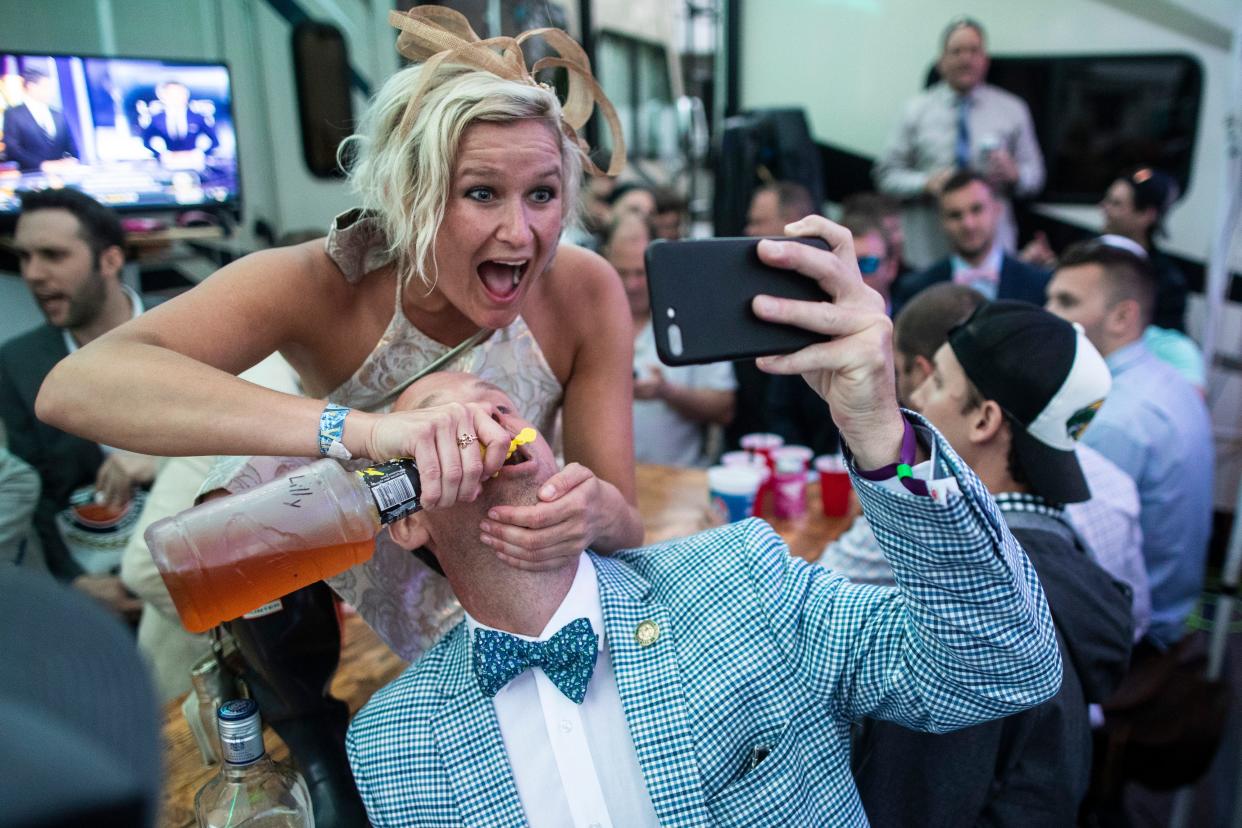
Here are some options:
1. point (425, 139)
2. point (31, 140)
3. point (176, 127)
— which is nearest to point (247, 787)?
point (425, 139)

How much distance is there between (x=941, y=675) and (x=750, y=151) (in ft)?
13.9

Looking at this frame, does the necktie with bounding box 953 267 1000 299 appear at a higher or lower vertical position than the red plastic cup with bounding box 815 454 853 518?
higher

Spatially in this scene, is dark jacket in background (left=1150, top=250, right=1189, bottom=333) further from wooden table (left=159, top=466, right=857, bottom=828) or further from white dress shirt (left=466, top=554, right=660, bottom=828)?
white dress shirt (left=466, top=554, right=660, bottom=828)

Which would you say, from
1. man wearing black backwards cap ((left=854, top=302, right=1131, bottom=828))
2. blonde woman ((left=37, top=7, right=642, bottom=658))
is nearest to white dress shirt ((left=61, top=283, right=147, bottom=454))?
blonde woman ((left=37, top=7, right=642, bottom=658))

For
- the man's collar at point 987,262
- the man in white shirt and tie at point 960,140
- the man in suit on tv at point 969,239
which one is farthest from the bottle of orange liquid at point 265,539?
the man in white shirt and tie at point 960,140

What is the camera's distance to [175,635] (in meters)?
2.10

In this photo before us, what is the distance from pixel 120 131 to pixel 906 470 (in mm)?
4289

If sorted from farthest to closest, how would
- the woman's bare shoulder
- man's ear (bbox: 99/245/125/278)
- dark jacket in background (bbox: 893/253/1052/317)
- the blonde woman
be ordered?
dark jacket in background (bbox: 893/253/1052/317)
man's ear (bbox: 99/245/125/278)
the woman's bare shoulder
the blonde woman

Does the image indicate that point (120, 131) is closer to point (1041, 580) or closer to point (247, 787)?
point (247, 787)

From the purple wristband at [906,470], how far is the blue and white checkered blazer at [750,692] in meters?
0.05

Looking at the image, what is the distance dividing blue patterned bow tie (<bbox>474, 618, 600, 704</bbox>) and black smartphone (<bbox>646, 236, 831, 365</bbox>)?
1.63 ft

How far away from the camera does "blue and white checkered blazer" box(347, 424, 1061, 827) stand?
106 centimetres

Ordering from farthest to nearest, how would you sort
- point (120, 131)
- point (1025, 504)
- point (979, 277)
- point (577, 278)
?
point (979, 277) → point (120, 131) → point (577, 278) → point (1025, 504)

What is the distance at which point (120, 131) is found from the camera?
160 inches
